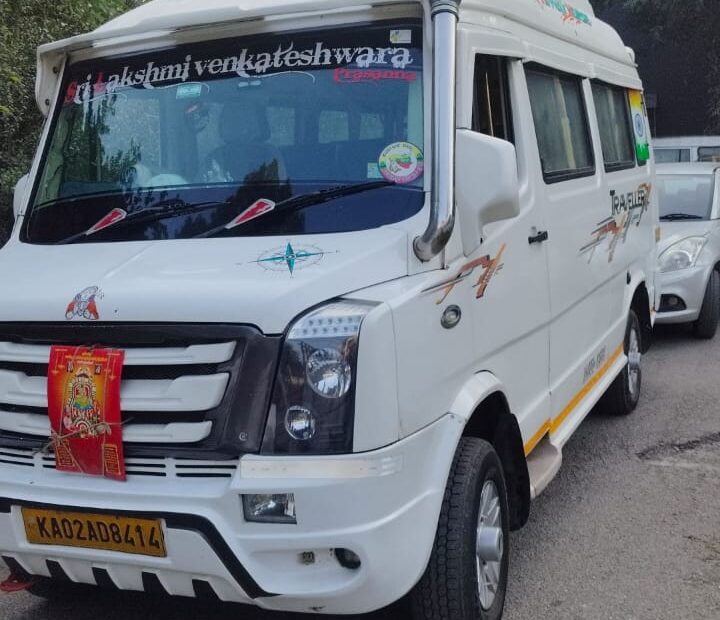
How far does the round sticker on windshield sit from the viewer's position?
3330mm

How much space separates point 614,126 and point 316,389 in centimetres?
400

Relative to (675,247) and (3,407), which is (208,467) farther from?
(675,247)

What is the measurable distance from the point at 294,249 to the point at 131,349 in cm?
62

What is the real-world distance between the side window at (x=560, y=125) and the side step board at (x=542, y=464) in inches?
49.6

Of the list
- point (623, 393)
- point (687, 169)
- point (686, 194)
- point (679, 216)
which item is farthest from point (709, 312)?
point (623, 393)

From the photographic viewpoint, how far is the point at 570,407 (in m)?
4.84

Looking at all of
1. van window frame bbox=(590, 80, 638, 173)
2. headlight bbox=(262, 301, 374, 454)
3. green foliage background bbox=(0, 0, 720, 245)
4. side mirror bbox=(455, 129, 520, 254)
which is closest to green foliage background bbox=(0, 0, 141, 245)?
green foliage background bbox=(0, 0, 720, 245)

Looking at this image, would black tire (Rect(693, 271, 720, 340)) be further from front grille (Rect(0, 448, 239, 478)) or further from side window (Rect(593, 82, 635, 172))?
front grille (Rect(0, 448, 239, 478))

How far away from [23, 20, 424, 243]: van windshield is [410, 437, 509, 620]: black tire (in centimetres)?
93

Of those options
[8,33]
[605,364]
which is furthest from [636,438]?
[8,33]

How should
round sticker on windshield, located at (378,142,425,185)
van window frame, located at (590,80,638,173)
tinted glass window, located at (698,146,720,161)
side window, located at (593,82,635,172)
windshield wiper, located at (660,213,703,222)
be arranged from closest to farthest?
round sticker on windshield, located at (378,142,425,185)
van window frame, located at (590,80,638,173)
side window, located at (593,82,635,172)
windshield wiper, located at (660,213,703,222)
tinted glass window, located at (698,146,720,161)

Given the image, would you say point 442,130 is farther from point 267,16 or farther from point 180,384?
point 180,384

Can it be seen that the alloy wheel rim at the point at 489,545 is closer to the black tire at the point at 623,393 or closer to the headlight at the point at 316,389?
the headlight at the point at 316,389

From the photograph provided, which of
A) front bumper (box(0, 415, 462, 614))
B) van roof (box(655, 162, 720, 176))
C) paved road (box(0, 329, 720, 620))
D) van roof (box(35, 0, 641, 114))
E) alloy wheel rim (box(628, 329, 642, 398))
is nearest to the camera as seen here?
front bumper (box(0, 415, 462, 614))
